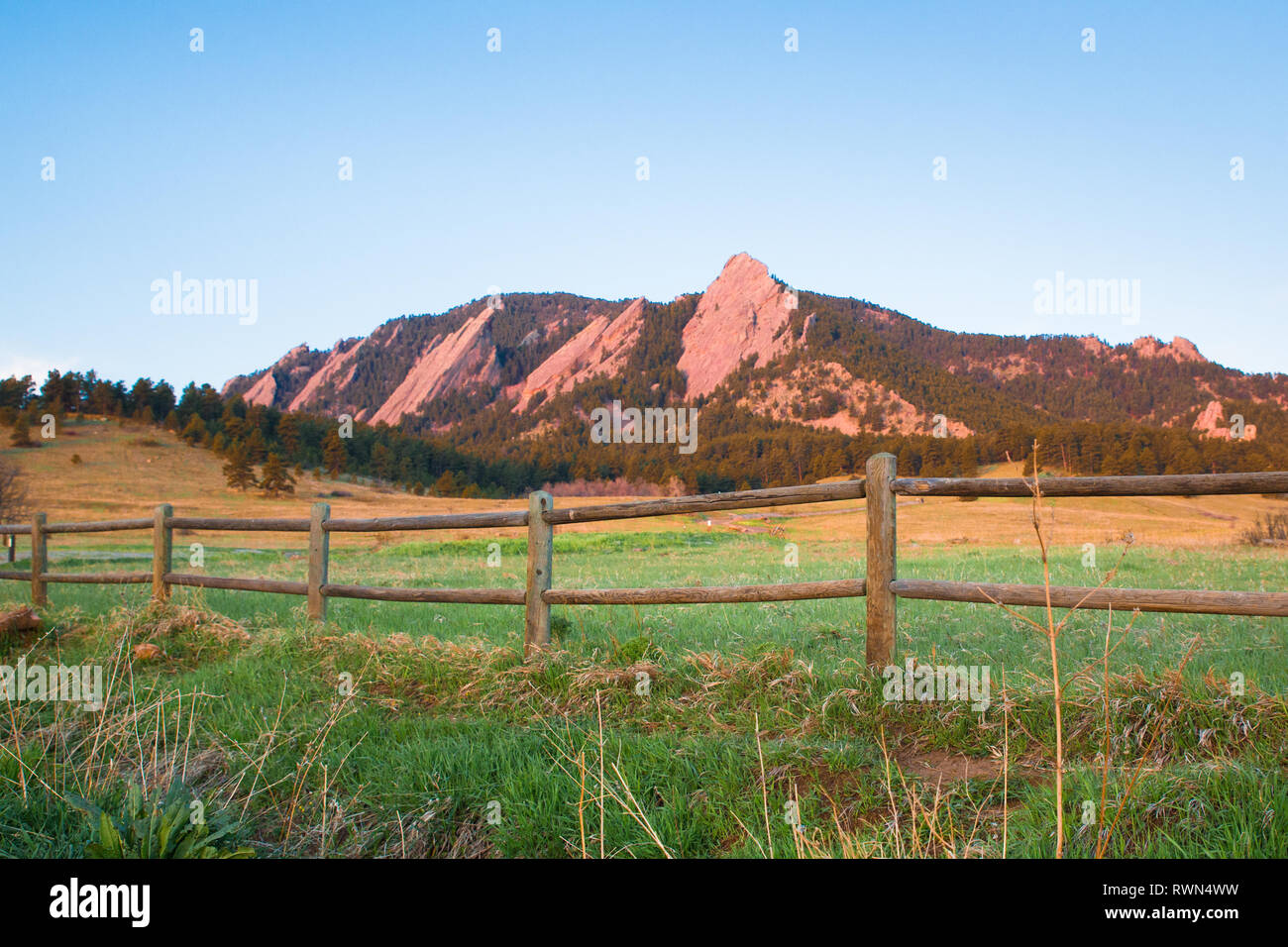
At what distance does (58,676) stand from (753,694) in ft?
16.6

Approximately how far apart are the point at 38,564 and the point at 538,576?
9.61 meters

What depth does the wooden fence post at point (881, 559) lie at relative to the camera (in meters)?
4.44

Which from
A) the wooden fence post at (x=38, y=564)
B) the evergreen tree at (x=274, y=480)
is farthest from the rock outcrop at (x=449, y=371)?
the wooden fence post at (x=38, y=564)

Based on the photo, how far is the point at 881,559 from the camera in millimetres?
4523

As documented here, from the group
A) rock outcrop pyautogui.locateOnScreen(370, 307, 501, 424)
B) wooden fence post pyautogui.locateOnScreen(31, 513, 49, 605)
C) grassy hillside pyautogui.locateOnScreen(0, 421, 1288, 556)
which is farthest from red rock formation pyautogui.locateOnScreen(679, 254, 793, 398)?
wooden fence post pyautogui.locateOnScreen(31, 513, 49, 605)

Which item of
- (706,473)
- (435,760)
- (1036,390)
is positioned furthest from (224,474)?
(1036,390)

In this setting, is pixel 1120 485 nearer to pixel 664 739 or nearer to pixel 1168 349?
pixel 664 739

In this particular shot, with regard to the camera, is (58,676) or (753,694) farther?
(58,676)

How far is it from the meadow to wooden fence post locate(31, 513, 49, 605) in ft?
13.8
